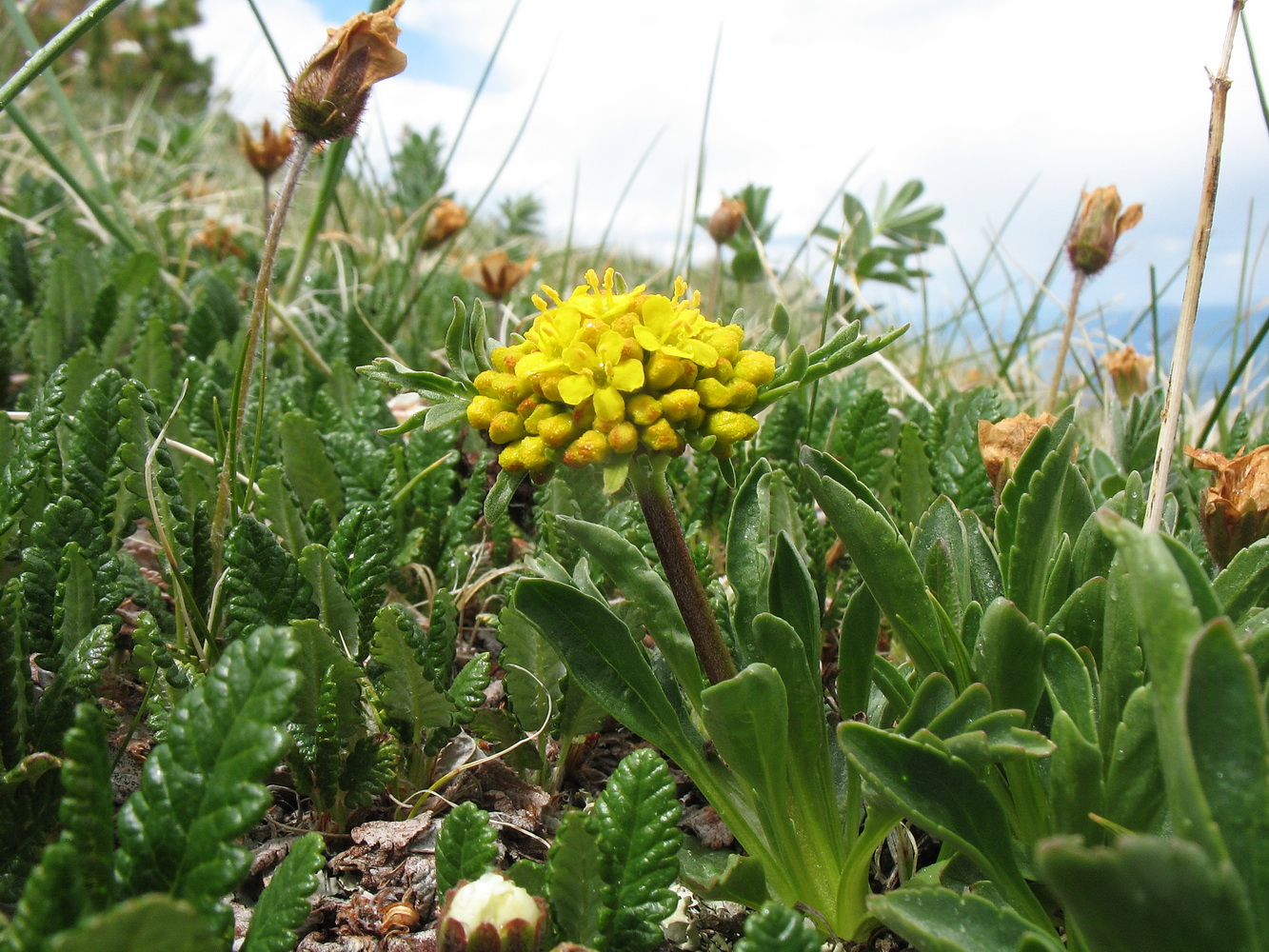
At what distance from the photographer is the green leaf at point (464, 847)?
3.23 feet

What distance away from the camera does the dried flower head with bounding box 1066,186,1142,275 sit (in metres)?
2.22

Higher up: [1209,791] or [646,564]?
[646,564]

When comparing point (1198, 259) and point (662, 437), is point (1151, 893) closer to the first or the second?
point (662, 437)

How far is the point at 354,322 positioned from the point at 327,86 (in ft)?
5.01

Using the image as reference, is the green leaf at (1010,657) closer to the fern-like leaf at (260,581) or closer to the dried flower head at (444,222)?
the fern-like leaf at (260,581)

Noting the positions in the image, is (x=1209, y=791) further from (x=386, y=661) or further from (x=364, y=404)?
(x=364, y=404)

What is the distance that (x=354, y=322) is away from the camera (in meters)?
2.79

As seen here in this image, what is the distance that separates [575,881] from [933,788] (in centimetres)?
37

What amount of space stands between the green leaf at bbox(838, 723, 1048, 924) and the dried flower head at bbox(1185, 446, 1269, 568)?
2.03 feet

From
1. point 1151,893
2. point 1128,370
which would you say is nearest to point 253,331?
point 1151,893

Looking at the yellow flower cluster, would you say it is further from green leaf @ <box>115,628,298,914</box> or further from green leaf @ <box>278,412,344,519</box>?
green leaf @ <box>278,412,344,519</box>

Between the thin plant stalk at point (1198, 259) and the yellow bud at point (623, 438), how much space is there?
61 centimetres

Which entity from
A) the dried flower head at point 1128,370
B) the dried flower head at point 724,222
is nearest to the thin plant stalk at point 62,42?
the dried flower head at point 724,222

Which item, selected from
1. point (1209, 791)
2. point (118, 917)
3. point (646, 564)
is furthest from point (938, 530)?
point (118, 917)
